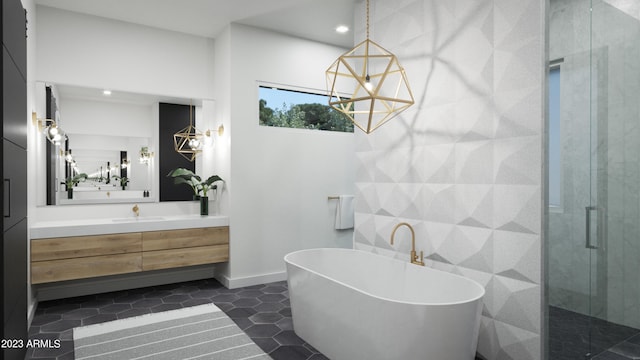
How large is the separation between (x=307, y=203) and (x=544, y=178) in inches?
117

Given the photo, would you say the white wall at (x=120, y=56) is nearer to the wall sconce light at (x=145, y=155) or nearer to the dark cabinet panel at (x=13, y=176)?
the wall sconce light at (x=145, y=155)

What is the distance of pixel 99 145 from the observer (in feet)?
14.0

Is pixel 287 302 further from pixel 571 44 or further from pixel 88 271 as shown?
pixel 571 44

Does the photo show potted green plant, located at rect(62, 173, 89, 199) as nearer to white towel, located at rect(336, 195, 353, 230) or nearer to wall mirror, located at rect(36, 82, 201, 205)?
wall mirror, located at rect(36, 82, 201, 205)

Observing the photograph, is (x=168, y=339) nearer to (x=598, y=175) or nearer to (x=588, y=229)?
(x=588, y=229)

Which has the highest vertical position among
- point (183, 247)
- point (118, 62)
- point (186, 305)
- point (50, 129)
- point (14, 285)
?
point (118, 62)

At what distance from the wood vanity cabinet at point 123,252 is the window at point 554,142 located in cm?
327

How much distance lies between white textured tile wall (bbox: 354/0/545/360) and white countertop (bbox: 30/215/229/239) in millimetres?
1996

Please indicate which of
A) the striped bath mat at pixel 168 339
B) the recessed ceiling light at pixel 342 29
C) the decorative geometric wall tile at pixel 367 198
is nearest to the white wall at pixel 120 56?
the recessed ceiling light at pixel 342 29

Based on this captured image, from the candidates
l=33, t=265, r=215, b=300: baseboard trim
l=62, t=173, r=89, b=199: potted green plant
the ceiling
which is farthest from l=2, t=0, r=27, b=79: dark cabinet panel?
l=33, t=265, r=215, b=300: baseboard trim

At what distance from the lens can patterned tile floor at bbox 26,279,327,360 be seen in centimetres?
280

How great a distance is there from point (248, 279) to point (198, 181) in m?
1.33

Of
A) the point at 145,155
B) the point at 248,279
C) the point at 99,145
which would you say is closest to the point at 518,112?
the point at 248,279

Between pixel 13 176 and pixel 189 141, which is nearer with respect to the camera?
pixel 13 176
